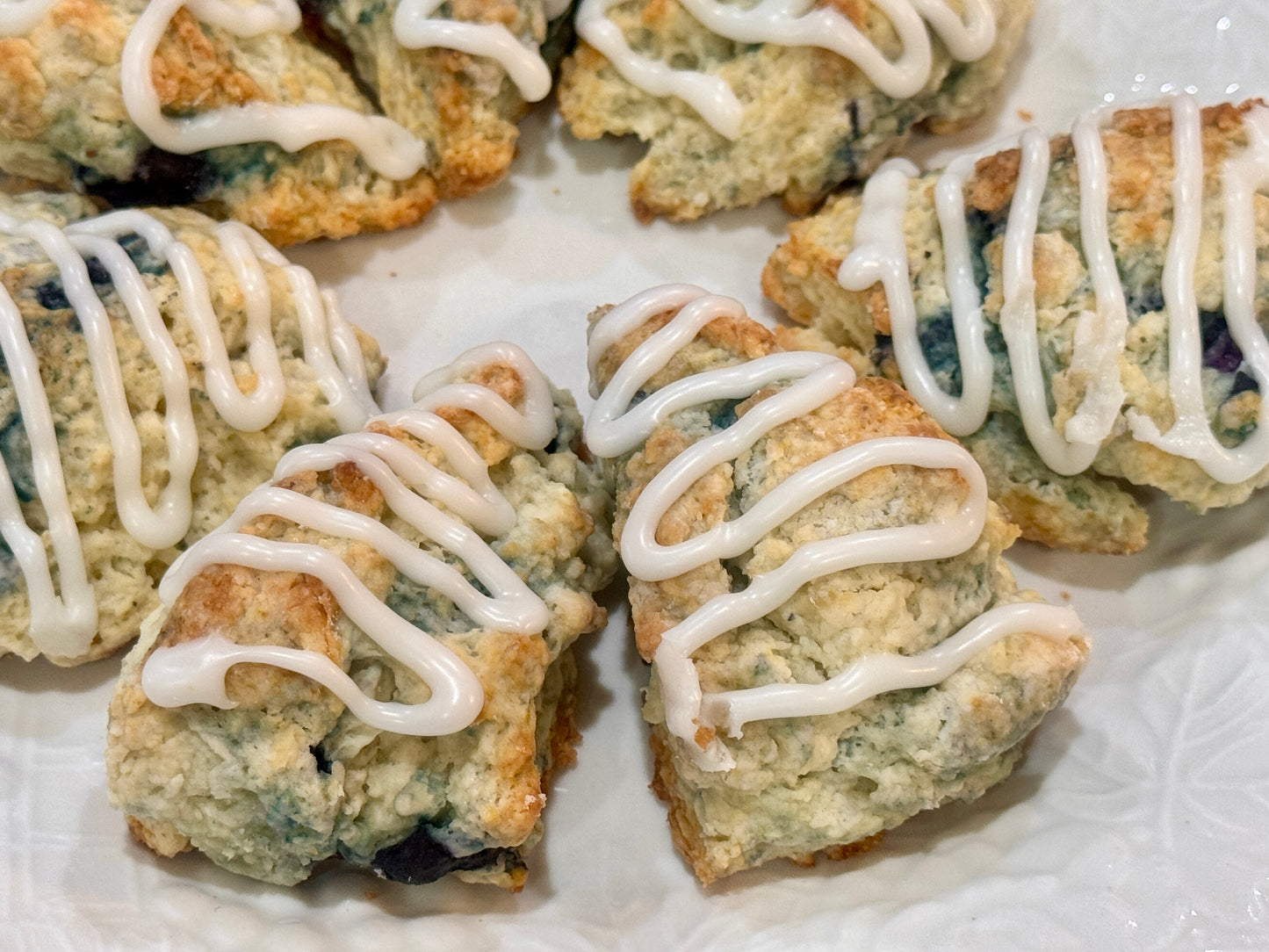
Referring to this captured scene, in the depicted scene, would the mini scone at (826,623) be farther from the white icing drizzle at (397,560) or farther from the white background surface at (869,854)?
the white icing drizzle at (397,560)

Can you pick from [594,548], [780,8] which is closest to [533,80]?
[780,8]

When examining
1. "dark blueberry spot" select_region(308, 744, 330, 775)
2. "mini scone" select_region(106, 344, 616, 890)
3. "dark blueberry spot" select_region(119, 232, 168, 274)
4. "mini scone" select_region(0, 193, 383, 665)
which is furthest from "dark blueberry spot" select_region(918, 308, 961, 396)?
"dark blueberry spot" select_region(119, 232, 168, 274)

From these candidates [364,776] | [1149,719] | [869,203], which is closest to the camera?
[364,776]

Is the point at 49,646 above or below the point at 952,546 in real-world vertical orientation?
below

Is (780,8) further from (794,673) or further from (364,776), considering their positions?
(364,776)

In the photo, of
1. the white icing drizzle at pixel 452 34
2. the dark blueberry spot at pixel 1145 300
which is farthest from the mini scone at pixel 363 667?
the dark blueberry spot at pixel 1145 300

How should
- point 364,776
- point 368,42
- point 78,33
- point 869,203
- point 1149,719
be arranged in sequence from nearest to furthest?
point 364,776 < point 1149,719 < point 78,33 < point 869,203 < point 368,42
